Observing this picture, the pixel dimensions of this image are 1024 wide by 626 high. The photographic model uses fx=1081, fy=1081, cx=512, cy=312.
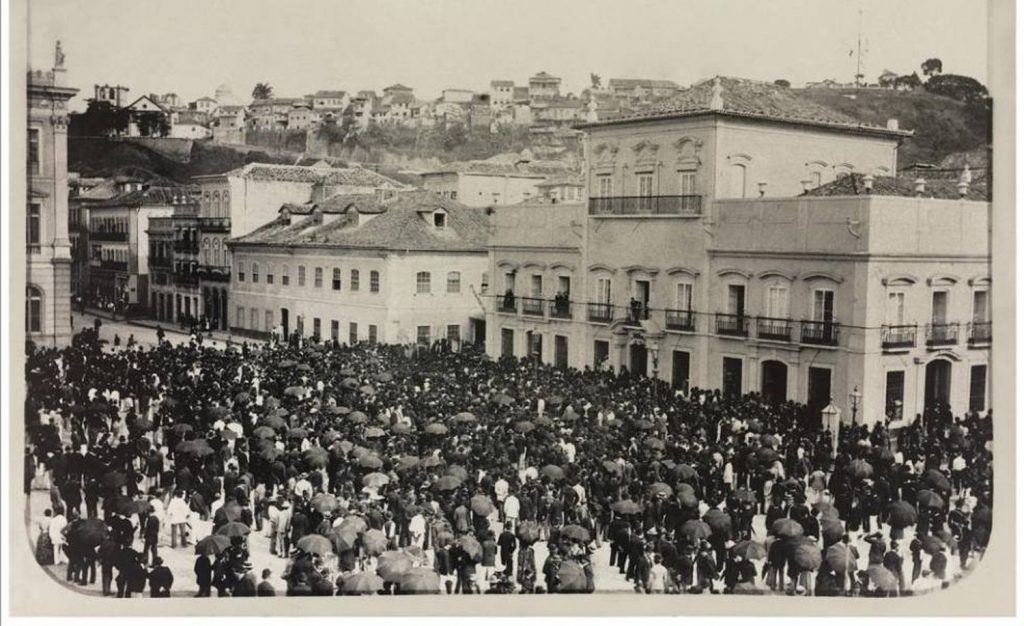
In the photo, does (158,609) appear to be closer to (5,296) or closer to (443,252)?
(5,296)

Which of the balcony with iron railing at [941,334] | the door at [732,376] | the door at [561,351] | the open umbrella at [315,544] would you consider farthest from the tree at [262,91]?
the balcony with iron railing at [941,334]

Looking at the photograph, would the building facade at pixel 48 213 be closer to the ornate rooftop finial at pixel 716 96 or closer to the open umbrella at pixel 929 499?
the ornate rooftop finial at pixel 716 96

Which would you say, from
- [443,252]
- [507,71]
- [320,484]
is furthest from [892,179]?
[320,484]

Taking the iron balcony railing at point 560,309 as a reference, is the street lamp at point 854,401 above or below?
below

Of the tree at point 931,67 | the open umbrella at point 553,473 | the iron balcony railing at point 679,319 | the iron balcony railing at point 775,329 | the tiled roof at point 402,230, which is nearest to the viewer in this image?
the open umbrella at point 553,473

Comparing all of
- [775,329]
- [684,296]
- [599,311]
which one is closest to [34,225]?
[599,311]

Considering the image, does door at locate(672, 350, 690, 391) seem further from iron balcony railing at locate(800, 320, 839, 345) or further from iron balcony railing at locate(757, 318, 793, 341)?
iron balcony railing at locate(800, 320, 839, 345)

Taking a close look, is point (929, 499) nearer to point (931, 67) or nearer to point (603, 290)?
point (931, 67)
